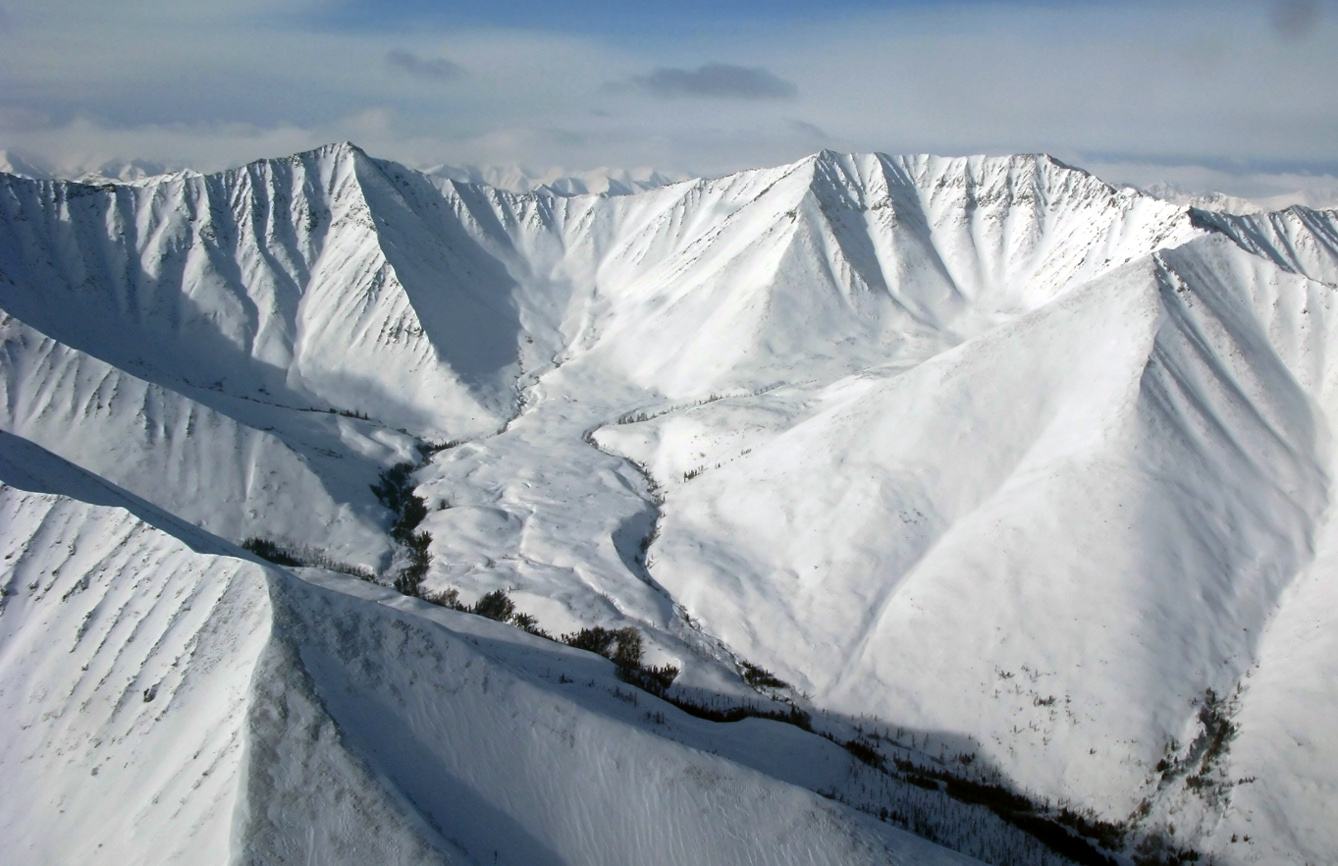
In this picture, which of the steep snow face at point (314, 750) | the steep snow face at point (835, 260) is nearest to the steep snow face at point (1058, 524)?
the steep snow face at point (314, 750)

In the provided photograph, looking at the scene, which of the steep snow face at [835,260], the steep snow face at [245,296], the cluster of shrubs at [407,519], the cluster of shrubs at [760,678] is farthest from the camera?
the steep snow face at [835,260]

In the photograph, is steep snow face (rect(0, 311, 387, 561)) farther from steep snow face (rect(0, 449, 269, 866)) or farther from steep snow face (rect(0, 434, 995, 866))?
steep snow face (rect(0, 434, 995, 866))

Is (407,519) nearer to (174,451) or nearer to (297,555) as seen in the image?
(297,555)

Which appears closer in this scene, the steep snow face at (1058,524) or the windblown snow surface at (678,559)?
A: the windblown snow surface at (678,559)

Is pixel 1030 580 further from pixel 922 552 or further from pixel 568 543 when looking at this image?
pixel 568 543

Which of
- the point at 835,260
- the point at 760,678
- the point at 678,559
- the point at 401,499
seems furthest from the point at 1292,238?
the point at 401,499

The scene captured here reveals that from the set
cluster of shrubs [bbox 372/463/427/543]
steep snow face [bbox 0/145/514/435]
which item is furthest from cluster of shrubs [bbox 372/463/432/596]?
steep snow face [bbox 0/145/514/435]

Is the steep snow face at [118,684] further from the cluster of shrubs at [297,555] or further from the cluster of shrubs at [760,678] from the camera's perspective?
the cluster of shrubs at [297,555]

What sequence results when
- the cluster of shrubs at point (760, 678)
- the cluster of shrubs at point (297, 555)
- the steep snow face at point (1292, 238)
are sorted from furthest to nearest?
the steep snow face at point (1292, 238) < the cluster of shrubs at point (297, 555) < the cluster of shrubs at point (760, 678)

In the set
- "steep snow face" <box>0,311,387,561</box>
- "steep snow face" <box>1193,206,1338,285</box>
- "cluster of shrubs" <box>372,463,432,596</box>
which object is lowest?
"steep snow face" <box>0,311,387,561</box>
